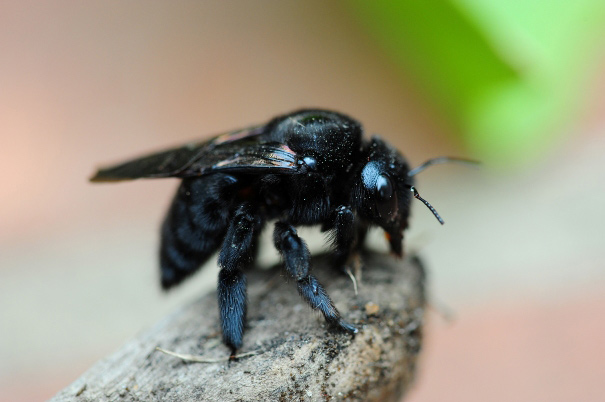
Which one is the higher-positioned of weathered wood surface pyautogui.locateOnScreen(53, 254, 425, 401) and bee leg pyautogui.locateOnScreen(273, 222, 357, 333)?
bee leg pyautogui.locateOnScreen(273, 222, 357, 333)

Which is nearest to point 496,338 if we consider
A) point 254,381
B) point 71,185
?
point 254,381

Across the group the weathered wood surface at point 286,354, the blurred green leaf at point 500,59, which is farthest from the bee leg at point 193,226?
the blurred green leaf at point 500,59

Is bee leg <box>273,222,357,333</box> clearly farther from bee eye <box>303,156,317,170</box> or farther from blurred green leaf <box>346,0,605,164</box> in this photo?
blurred green leaf <box>346,0,605,164</box>

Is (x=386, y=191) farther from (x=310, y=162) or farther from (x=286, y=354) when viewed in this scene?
(x=286, y=354)

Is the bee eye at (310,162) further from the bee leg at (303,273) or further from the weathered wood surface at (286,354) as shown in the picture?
the weathered wood surface at (286,354)

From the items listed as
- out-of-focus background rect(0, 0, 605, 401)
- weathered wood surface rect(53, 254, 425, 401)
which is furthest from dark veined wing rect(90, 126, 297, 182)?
out-of-focus background rect(0, 0, 605, 401)

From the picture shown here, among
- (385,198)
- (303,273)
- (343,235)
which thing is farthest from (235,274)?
(385,198)

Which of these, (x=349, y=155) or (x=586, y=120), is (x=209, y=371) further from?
(x=586, y=120)
